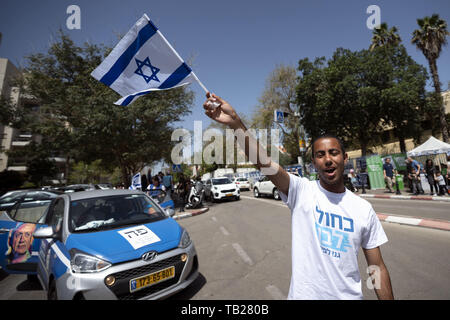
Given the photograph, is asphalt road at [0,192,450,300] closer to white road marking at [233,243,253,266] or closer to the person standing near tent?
white road marking at [233,243,253,266]

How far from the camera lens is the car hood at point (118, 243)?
8.44 feet

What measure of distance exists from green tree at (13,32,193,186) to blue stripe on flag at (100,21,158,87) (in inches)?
462

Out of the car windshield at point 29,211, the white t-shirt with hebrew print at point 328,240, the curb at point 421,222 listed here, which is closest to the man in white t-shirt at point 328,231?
the white t-shirt with hebrew print at point 328,240

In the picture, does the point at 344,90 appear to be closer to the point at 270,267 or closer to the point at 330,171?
the point at 270,267

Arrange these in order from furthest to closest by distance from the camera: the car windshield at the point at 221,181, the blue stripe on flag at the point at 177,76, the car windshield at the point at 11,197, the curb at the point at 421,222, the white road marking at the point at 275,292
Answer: the car windshield at the point at 221,181 → the car windshield at the point at 11,197 → the curb at the point at 421,222 → the white road marking at the point at 275,292 → the blue stripe on flag at the point at 177,76

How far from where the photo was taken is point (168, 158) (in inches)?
797

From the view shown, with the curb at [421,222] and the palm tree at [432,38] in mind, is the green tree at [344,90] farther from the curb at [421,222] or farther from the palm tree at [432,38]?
the curb at [421,222]

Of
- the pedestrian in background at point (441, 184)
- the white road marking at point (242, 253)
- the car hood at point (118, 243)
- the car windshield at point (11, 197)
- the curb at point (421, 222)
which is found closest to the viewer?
the car hood at point (118, 243)

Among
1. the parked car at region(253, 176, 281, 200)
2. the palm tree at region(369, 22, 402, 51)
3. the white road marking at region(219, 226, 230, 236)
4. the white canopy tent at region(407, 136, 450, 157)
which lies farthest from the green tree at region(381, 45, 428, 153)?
the white road marking at region(219, 226, 230, 236)

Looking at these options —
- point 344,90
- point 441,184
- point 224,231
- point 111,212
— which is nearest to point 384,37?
point 344,90

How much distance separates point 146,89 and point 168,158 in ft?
58.5

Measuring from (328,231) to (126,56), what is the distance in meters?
2.91

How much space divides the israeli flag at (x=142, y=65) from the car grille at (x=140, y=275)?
2.01m

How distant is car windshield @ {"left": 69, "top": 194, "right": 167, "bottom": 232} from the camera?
3192 mm
